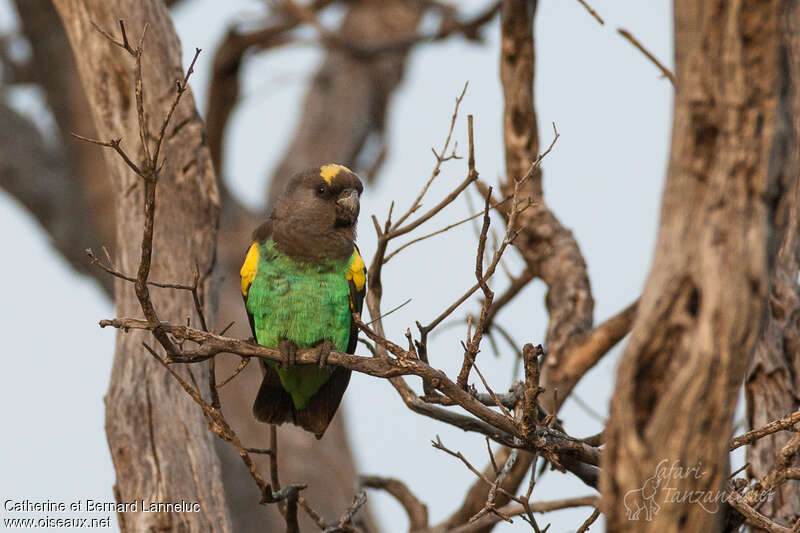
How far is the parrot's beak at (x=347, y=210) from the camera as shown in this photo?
4.73 meters

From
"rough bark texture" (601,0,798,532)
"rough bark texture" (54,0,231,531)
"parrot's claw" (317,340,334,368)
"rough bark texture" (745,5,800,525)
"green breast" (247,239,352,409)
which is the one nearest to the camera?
"rough bark texture" (601,0,798,532)

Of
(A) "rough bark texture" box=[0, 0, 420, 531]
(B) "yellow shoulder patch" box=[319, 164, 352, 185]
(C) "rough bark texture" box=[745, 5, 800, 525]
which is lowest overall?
(C) "rough bark texture" box=[745, 5, 800, 525]

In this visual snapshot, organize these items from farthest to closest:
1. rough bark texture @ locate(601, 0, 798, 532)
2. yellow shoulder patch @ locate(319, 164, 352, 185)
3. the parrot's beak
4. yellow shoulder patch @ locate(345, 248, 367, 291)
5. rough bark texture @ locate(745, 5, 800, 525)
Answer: yellow shoulder patch @ locate(319, 164, 352, 185), the parrot's beak, yellow shoulder patch @ locate(345, 248, 367, 291), rough bark texture @ locate(745, 5, 800, 525), rough bark texture @ locate(601, 0, 798, 532)

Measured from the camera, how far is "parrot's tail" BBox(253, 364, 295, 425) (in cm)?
445

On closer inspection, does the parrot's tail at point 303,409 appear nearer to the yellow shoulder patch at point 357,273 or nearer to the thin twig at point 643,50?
the yellow shoulder patch at point 357,273

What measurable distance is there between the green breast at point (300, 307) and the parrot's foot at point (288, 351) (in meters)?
0.03

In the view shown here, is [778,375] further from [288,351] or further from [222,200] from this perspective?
[222,200]

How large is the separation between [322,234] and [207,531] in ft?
5.29

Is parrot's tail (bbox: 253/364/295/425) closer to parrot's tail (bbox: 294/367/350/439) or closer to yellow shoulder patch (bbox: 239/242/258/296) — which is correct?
parrot's tail (bbox: 294/367/350/439)

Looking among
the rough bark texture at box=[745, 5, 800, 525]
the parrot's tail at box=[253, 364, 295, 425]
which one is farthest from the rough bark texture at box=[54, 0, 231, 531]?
the rough bark texture at box=[745, 5, 800, 525]

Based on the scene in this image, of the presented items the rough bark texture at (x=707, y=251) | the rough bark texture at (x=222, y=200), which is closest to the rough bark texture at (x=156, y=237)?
the rough bark texture at (x=707, y=251)

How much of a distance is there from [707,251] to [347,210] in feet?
9.27

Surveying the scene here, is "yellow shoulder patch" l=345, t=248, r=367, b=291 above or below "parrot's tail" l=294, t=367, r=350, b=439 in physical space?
above

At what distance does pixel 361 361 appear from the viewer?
3.27 metres
